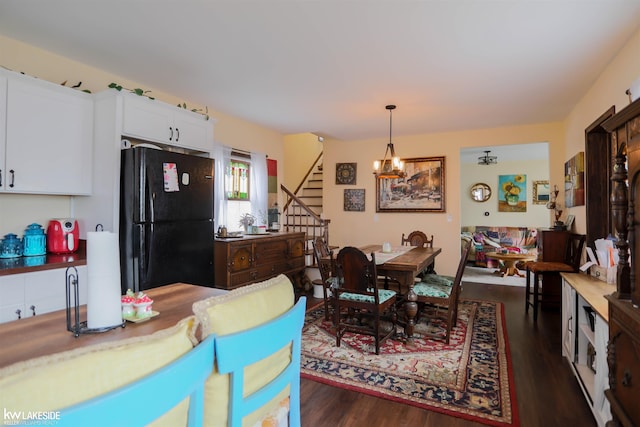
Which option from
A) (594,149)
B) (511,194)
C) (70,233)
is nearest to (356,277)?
(70,233)

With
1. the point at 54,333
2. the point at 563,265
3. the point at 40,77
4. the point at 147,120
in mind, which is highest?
the point at 40,77

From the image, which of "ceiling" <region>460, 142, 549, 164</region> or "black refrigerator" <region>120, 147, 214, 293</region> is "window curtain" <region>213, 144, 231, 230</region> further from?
"ceiling" <region>460, 142, 549, 164</region>

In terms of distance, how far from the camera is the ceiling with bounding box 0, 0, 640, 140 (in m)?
2.19

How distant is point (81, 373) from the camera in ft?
1.86

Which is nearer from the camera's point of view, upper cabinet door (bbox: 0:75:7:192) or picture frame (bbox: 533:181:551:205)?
upper cabinet door (bbox: 0:75:7:192)

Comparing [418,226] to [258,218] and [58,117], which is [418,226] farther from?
[58,117]

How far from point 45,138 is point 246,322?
8.39 feet

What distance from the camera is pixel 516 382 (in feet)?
7.94

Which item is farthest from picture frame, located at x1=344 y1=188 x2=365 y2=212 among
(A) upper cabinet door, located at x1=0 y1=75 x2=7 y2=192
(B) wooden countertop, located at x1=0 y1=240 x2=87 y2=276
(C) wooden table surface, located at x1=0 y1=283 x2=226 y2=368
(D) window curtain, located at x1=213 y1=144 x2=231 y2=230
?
(C) wooden table surface, located at x1=0 y1=283 x2=226 y2=368

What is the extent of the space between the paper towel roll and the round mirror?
29.5 ft

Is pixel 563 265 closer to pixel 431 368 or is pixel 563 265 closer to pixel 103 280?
pixel 431 368

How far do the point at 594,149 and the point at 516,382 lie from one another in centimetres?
267

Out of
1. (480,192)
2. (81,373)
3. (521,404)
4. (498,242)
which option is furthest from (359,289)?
(480,192)

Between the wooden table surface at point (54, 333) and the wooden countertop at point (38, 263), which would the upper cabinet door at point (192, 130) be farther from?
the wooden table surface at point (54, 333)
